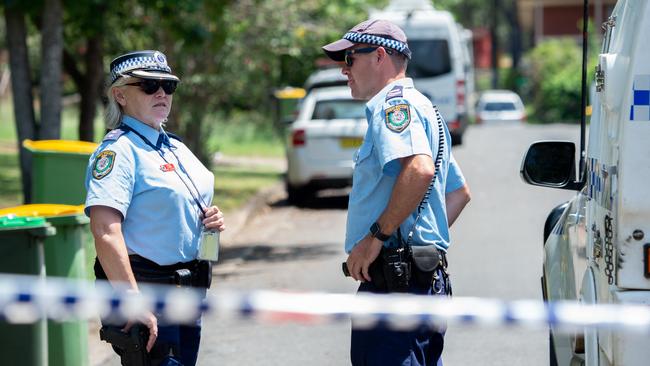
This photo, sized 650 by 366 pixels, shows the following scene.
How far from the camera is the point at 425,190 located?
13.9 feet

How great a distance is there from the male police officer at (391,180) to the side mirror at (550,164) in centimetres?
80

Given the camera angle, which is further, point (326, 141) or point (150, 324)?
point (326, 141)

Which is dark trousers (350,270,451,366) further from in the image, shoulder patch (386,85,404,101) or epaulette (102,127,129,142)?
epaulette (102,127,129,142)

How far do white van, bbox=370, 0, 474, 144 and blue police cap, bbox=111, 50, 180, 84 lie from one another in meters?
20.7

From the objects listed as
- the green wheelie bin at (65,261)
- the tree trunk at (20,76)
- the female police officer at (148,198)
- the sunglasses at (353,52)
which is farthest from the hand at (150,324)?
the tree trunk at (20,76)

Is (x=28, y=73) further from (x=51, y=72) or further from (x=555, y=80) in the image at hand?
(x=555, y=80)

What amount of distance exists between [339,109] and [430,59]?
934 centimetres

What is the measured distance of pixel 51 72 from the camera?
1153cm

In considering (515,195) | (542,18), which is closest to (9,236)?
(515,195)

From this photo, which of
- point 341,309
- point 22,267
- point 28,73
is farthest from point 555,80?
point 341,309

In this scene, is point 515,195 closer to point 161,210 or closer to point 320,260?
point 320,260

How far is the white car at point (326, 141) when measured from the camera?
16.2 metres

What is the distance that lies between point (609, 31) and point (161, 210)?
1826 mm

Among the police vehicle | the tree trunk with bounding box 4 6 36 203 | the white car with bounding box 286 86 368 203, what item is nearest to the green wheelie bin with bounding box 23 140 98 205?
the police vehicle
